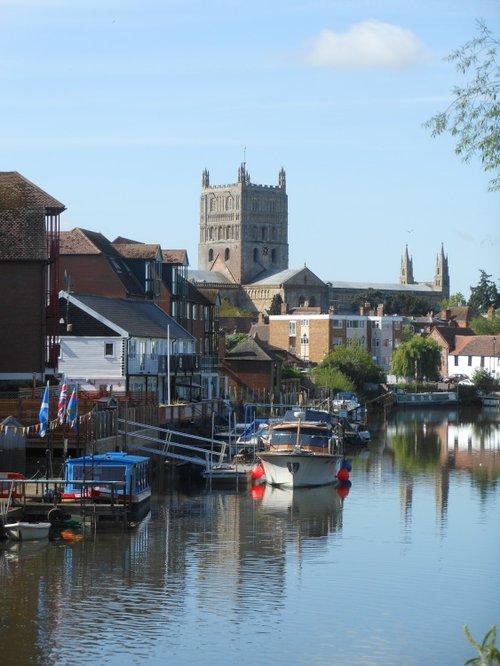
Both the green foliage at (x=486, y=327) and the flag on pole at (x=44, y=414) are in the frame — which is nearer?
the flag on pole at (x=44, y=414)

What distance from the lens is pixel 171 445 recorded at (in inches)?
2601

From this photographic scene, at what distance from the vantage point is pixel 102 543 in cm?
4325

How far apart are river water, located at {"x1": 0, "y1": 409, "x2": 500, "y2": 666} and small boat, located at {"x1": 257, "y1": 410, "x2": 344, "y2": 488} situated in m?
1.03

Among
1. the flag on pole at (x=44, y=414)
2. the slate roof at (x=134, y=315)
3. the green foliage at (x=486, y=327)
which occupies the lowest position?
the flag on pole at (x=44, y=414)

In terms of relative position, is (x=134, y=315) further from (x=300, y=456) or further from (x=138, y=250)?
(x=300, y=456)

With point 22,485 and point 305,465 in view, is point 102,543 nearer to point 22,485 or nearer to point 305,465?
point 22,485

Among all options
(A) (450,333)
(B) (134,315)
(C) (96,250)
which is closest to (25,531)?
(B) (134,315)

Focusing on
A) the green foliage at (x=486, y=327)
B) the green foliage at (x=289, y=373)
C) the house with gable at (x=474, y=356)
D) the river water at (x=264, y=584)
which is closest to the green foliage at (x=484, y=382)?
the house with gable at (x=474, y=356)

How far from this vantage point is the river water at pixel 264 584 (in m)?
31.4

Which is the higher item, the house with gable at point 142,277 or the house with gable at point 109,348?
the house with gable at point 142,277

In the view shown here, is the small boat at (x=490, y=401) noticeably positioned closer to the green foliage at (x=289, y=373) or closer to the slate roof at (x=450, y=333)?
the slate roof at (x=450, y=333)

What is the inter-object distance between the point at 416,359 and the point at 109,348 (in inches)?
3245

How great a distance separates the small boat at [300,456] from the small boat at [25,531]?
17512 mm

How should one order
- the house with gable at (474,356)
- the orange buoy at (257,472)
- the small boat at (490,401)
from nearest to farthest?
the orange buoy at (257,472) → the small boat at (490,401) → the house with gable at (474,356)
